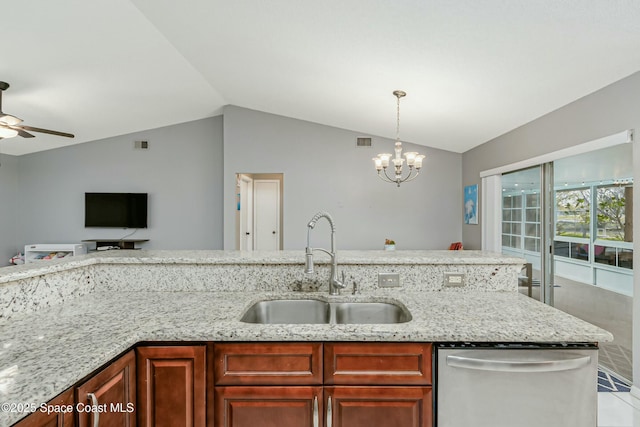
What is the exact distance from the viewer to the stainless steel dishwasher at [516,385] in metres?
1.21

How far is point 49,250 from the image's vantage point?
5609 mm

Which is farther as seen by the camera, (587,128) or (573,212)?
(573,212)

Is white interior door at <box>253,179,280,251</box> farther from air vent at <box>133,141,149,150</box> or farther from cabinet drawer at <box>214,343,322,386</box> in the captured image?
cabinet drawer at <box>214,343,322,386</box>

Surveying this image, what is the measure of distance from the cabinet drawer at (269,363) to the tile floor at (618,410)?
86.8 inches

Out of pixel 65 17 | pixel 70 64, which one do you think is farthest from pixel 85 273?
pixel 70 64

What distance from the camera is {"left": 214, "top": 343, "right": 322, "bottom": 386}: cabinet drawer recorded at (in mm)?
1233

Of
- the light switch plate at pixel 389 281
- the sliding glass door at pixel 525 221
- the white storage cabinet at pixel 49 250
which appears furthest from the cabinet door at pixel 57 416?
the white storage cabinet at pixel 49 250

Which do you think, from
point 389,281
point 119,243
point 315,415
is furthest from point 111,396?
point 119,243

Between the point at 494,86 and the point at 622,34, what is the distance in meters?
1.09

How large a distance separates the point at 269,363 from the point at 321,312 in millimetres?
534

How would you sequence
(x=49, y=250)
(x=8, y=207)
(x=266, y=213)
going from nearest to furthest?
(x=49, y=250), (x=8, y=207), (x=266, y=213)

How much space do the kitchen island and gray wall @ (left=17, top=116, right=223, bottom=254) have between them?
4.24 meters

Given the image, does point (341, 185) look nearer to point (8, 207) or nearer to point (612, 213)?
point (612, 213)

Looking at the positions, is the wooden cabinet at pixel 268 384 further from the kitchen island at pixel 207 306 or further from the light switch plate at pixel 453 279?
the light switch plate at pixel 453 279
